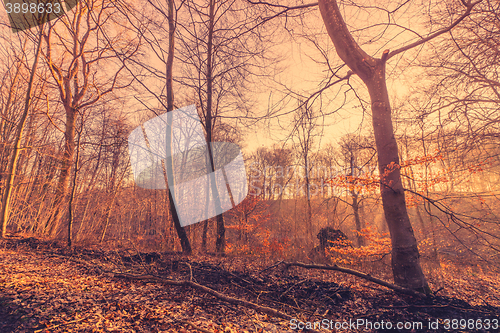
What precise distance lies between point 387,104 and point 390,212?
2114mm

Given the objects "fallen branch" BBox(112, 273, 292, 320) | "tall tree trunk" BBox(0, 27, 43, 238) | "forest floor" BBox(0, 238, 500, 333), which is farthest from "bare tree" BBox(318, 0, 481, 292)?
"tall tree trunk" BBox(0, 27, 43, 238)

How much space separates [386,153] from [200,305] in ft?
13.5

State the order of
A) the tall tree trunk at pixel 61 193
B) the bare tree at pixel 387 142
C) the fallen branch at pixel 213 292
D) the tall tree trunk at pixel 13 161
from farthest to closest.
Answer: the tall tree trunk at pixel 61 193 → the tall tree trunk at pixel 13 161 → the bare tree at pixel 387 142 → the fallen branch at pixel 213 292

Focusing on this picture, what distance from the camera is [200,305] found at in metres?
2.73

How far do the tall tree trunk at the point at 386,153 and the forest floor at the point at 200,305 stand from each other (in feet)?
1.68

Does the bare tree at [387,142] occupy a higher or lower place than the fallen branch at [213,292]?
higher

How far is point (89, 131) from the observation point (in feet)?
33.6

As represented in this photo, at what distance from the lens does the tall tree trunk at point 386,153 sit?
359 cm

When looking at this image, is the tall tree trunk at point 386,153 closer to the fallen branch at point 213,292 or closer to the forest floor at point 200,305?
the forest floor at point 200,305

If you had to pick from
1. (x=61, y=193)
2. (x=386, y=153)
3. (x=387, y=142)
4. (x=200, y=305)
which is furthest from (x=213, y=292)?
(x=61, y=193)

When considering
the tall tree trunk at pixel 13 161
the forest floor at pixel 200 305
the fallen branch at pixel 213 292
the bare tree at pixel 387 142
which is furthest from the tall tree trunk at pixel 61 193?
the bare tree at pixel 387 142

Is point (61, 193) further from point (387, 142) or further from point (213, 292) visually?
point (387, 142)

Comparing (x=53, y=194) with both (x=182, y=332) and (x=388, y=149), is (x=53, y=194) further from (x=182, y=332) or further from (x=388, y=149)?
(x=388, y=149)

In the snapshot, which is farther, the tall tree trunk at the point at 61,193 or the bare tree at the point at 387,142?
the tall tree trunk at the point at 61,193
